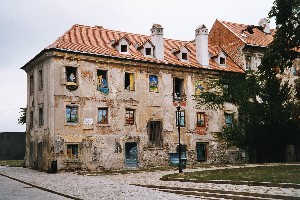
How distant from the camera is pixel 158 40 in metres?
35.9

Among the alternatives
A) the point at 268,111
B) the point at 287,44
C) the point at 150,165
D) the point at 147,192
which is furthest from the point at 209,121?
the point at 147,192

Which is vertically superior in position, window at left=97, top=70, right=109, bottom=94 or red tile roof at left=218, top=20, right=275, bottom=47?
red tile roof at left=218, top=20, right=275, bottom=47

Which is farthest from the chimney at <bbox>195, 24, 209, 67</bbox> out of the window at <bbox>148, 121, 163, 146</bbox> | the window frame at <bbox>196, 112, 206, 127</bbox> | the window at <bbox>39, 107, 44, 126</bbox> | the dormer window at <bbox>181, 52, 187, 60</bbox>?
the window at <bbox>39, 107, 44, 126</bbox>

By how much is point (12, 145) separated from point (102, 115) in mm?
22036

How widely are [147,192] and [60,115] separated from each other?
1608 cm

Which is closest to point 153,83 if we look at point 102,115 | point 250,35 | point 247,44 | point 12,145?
point 102,115

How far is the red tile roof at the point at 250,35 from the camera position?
1614 inches

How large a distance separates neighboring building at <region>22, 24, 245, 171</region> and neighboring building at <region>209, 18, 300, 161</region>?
289 centimetres

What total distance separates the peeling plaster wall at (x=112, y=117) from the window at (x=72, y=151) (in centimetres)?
31

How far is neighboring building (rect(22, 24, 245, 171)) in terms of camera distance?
30.0 metres

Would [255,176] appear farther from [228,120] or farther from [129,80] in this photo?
[228,120]

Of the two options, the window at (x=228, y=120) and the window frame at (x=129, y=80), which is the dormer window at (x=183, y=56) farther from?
the window at (x=228, y=120)

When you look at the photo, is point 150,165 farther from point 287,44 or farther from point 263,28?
point 263,28

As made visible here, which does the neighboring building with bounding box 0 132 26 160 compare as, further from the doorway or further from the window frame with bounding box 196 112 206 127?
the window frame with bounding box 196 112 206 127
